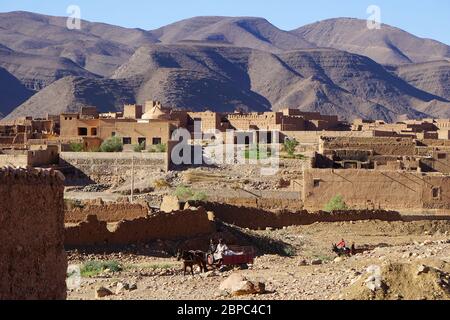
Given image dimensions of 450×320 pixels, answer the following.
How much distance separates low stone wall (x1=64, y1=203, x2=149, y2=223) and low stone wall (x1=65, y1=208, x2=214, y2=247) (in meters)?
1.51

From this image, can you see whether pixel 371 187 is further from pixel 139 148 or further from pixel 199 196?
pixel 139 148

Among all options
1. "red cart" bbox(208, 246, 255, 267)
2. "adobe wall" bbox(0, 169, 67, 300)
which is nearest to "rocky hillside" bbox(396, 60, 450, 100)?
"red cart" bbox(208, 246, 255, 267)

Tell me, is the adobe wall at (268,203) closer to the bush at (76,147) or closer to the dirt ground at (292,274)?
the dirt ground at (292,274)

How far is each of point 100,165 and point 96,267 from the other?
23825mm

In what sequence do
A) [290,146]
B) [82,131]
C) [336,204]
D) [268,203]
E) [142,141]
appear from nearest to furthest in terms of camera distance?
[268,203] → [336,204] → [290,146] → [142,141] → [82,131]

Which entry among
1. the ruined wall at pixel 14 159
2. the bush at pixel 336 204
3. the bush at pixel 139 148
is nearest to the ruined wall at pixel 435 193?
the bush at pixel 336 204

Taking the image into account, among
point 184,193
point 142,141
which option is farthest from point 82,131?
point 184,193

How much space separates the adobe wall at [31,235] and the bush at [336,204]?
738 inches

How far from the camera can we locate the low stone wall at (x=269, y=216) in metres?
26.8

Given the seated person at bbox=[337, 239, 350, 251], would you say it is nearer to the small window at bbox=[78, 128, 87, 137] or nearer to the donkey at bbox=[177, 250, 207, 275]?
the donkey at bbox=[177, 250, 207, 275]

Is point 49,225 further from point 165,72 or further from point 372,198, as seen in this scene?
point 165,72

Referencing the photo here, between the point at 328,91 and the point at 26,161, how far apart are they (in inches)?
3814

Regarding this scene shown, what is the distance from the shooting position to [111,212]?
24328mm

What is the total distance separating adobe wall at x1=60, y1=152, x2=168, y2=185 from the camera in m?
41.0
